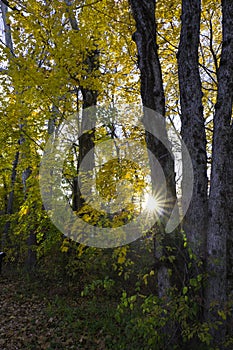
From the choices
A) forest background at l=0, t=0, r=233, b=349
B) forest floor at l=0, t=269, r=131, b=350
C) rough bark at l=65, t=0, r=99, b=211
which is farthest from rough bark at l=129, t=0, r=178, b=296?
rough bark at l=65, t=0, r=99, b=211

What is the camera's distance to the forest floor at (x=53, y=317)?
5.16 metres

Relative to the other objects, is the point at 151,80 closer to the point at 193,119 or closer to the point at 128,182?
the point at 193,119

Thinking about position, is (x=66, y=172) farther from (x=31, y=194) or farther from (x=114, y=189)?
(x=114, y=189)

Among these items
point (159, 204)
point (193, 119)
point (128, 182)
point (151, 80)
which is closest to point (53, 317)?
point (128, 182)

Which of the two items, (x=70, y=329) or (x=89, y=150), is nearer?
(x=70, y=329)

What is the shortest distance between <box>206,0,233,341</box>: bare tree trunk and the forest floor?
1.80m

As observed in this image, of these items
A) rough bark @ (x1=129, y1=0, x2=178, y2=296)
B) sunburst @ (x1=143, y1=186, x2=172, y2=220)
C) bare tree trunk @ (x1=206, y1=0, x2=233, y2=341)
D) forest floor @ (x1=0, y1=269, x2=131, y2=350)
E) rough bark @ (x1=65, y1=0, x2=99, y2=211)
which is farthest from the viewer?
rough bark @ (x1=65, y1=0, x2=99, y2=211)

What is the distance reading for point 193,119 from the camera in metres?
4.21

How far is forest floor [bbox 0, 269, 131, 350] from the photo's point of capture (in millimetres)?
5156

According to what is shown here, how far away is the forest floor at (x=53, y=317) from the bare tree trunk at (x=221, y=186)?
180 centimetres

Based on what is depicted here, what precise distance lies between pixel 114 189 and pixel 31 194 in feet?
7.33

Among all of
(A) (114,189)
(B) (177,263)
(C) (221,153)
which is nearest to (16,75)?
(A) (114,189)

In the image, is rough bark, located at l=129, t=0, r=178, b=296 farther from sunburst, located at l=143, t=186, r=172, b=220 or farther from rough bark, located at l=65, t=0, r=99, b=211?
rough bark, located at l=65, t=0, r=99, b=211

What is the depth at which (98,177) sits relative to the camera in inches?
270
